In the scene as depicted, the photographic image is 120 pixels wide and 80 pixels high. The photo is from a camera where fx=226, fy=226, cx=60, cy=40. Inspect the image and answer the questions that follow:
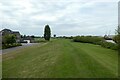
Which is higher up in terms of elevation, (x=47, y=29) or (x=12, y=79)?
(x=47, y=29)

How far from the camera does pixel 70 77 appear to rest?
1223 cm

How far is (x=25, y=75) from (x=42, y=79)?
181 centimetres

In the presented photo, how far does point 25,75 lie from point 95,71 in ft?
13.9

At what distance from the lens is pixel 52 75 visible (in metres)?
13.1

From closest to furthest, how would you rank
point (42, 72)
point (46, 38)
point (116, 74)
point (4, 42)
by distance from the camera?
1. point (116, 74)
2. point (42, 72)
3. point (4, 42)
4. point (46, 38)

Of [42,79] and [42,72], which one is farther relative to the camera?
[42,72]

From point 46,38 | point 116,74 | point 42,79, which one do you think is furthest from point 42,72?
point 46,38

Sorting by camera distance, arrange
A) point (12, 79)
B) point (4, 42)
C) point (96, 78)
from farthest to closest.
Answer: point (4, 42) < point (12, 79) < point (96, 78)

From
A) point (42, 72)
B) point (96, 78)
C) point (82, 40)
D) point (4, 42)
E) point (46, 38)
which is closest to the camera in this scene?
point (96, 78)

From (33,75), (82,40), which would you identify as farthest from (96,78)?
(82,40)

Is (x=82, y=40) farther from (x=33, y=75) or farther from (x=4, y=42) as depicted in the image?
(x=33, y=75)

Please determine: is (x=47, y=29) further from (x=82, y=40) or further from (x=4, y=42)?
(x=4, y=42)

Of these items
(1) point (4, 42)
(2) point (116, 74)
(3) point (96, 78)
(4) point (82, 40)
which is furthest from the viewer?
(4) point (82, 40)

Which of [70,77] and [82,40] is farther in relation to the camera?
[82,40]
